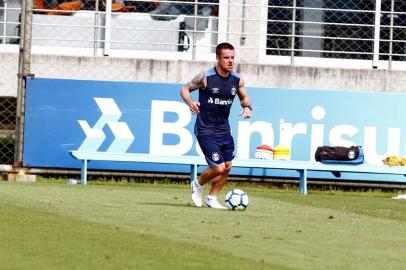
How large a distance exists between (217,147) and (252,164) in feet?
17.5

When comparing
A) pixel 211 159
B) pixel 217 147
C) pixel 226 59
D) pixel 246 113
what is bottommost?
pixel 211 159

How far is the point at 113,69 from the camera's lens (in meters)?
22.2

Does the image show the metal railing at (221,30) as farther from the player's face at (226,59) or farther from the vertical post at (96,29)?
the player's face at (226,59)

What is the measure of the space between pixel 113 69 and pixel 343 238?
11.6 meters

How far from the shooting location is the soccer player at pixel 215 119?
14703mm

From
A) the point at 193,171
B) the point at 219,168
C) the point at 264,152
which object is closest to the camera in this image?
the point at 219,168

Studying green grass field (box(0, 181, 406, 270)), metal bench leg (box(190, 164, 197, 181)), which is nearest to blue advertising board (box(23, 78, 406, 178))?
metal bench leg (box(190, 164, 197, 181))

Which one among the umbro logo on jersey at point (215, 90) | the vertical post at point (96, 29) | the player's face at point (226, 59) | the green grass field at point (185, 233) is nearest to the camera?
the green grass field at point (185, 233)

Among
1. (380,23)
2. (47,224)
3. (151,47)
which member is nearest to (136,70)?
(151,47)

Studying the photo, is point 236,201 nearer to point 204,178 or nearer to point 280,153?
point 204,178

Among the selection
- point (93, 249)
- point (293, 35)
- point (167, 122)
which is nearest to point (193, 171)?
point (167, 122)

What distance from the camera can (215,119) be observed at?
14820 mm

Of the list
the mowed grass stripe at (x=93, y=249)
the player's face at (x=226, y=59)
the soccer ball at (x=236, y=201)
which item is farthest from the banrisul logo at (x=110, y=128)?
the mowed grass stripe at (x=93, y=249)

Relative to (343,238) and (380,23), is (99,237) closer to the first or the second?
(343,238)
